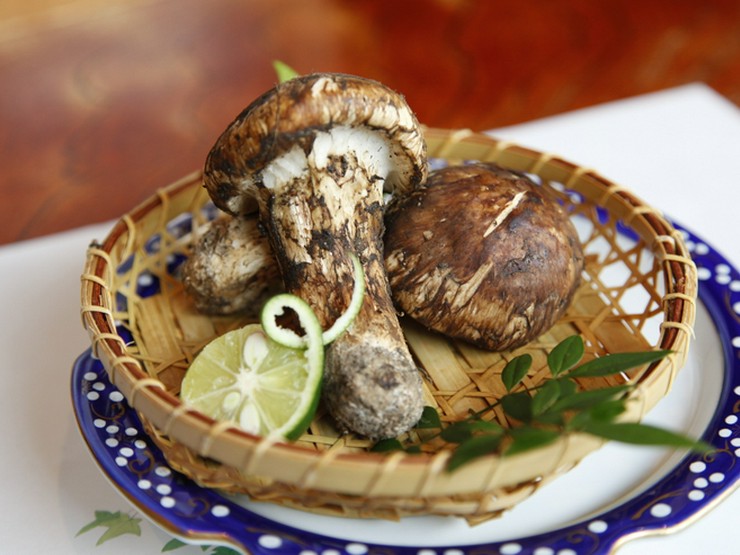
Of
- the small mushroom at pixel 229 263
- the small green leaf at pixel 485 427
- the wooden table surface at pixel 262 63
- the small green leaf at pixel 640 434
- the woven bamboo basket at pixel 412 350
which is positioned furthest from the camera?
the wooden table surface at pixel 262 63

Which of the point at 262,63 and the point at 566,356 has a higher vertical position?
the point at 262,63

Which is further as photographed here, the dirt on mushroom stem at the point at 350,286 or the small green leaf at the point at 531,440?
the dirt on mushroom stem at the point at 350,286

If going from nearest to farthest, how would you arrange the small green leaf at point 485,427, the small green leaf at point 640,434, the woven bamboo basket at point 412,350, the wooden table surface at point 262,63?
the small green leaf at point 640,434
the woven bamboo basket at point 412,350
the small green leaf at point 485,427
the wooden table surface at point 262,63

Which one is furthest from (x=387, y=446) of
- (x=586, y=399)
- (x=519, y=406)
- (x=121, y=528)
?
(x=121, y=528)

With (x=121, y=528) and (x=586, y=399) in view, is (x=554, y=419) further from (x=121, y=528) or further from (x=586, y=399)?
(x=121, y=528)

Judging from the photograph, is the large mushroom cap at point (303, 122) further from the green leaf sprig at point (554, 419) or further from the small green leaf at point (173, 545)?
the small green leaf at point (173, 545)

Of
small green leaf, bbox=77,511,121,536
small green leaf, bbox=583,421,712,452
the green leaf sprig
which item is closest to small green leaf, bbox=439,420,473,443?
the green leaf sprig

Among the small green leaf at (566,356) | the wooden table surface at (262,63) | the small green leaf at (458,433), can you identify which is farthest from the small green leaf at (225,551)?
the wooden table surface at (262,63)
